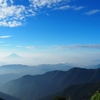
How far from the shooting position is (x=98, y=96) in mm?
41344

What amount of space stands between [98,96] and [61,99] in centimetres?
6667

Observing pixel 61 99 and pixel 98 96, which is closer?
pixel 98 96

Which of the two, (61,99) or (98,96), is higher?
(98,96)

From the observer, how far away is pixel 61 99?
349 feet
